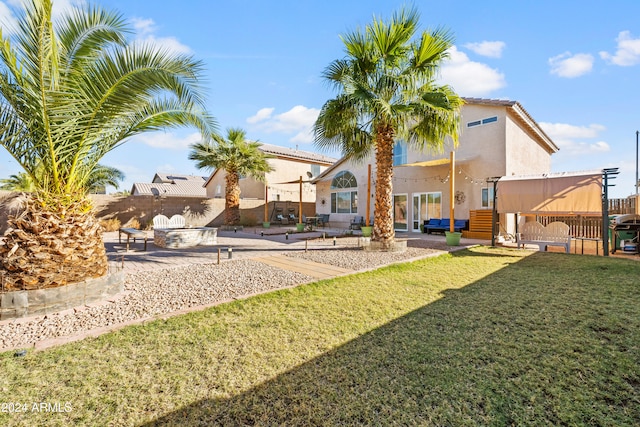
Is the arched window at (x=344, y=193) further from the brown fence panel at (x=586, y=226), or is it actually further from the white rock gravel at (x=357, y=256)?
the brown fence panel at (x=586, y=226)

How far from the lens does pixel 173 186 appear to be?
44.3m

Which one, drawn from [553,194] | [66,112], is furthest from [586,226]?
[66,112]

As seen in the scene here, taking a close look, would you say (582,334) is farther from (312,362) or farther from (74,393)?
(74,393)

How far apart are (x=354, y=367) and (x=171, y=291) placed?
14.1 ft

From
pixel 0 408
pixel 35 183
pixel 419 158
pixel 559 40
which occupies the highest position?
pixel 559 40

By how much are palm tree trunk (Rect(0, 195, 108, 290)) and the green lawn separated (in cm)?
168

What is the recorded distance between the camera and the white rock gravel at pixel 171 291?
4020mm

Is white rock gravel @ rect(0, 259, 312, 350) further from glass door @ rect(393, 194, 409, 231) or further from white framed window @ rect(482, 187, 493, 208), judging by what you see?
glass door @ rect(393, 194, 409, 231)

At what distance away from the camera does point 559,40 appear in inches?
420

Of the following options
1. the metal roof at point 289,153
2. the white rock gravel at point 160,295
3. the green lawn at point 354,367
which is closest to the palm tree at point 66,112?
the white rock gravel at point 160,295

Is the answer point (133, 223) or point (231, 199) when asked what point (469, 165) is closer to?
point (231, 199)

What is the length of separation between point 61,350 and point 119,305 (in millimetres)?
1599

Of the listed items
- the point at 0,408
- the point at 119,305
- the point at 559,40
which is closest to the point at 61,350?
the point at 0,408

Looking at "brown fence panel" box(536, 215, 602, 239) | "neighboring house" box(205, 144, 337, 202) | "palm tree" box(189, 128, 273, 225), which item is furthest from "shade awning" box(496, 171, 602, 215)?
"neighboring house" box(205, 144, 337, 202)
